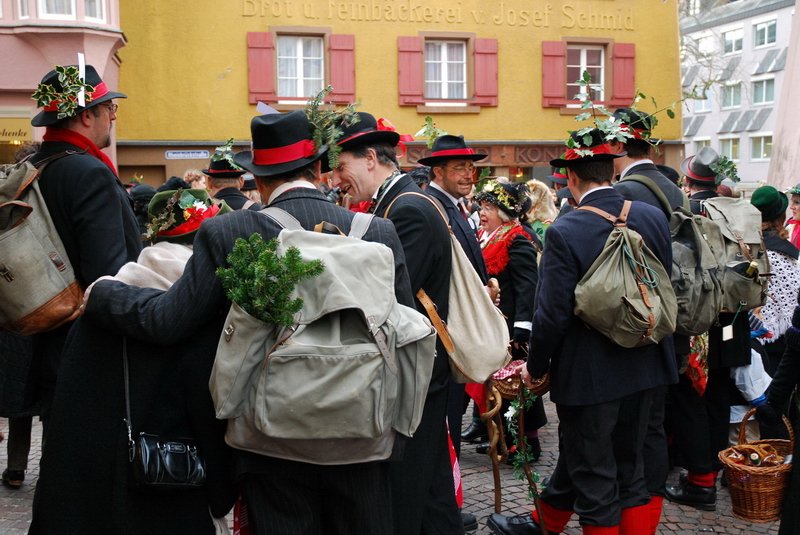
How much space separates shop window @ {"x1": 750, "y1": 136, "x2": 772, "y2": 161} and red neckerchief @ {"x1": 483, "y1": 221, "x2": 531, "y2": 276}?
44.8 metres

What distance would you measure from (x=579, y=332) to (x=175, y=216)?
1.94 metres

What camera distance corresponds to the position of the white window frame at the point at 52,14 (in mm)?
15852

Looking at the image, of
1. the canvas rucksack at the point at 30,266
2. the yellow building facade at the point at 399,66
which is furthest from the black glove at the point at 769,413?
the yellow building facade at the point at 399,66

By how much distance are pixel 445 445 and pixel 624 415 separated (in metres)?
0.88

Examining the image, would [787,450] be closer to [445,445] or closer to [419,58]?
[445,445]

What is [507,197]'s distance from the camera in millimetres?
6379

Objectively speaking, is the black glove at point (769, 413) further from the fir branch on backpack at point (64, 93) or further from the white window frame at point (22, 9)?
the white window frame at point (22, 9)

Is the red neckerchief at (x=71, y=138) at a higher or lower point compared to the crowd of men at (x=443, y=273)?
higher

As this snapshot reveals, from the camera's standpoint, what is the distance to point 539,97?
873 inches

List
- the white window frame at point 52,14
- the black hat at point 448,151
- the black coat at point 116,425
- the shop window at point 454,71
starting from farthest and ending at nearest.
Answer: the shop window at point 454,71 → the white window frame at point 52,14 → the black hat at point 448,151 → the black coat at point 116,425

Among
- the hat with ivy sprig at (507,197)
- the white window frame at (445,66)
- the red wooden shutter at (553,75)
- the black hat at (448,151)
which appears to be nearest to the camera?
the black hat at (448,151)

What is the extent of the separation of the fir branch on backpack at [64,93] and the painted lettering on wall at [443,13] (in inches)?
668

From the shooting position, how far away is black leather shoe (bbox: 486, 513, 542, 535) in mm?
4676

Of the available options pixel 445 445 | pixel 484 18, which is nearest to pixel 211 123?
pixel 484 18
